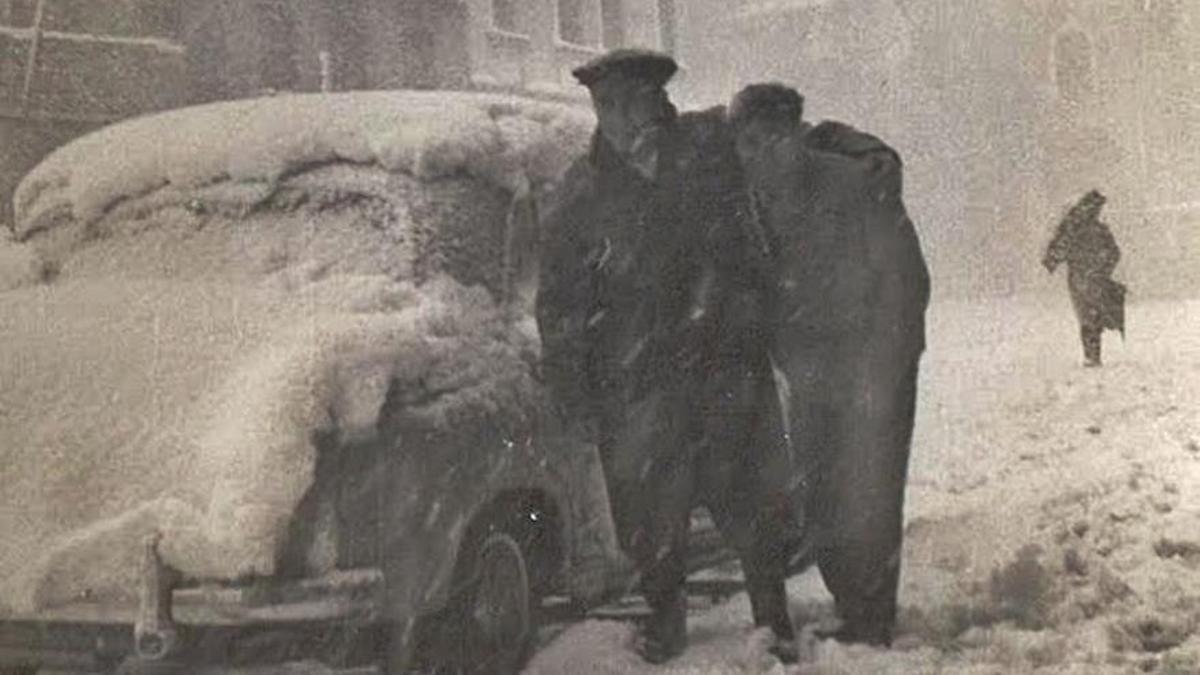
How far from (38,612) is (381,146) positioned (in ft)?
3.27

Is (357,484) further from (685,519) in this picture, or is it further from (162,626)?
(685,519)

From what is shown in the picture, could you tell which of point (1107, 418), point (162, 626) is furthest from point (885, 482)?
point (162, 626)

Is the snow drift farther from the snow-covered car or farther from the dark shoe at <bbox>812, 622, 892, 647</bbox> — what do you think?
the dark shoe at <bbox>812, 622, 892, 647</bbox>

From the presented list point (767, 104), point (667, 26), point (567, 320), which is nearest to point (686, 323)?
point (567, 320)

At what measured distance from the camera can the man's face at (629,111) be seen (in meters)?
2.39

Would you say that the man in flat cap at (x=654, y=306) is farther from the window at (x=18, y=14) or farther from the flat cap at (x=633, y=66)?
the window at (x=18, y=14)

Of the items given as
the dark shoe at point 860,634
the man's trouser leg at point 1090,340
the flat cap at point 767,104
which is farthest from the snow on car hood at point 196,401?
the man's trouser leg at point 1090,340

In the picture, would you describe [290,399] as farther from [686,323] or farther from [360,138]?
[686,323]

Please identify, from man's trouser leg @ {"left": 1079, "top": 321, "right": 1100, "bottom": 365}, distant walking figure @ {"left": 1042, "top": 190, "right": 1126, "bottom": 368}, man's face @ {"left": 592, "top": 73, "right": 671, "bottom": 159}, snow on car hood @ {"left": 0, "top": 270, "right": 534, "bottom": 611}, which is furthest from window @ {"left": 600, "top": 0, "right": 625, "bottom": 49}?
man's trouser leg @ {"left": 1079, "top": 321, "right": 1100, "bottom": 365}

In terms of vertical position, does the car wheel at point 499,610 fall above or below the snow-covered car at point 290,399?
below

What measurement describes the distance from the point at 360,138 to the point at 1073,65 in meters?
1.33

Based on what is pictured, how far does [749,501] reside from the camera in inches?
97.1

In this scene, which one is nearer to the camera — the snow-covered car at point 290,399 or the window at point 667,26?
the snow-covered car at point 290,399

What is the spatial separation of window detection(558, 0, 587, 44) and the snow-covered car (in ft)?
0.53
